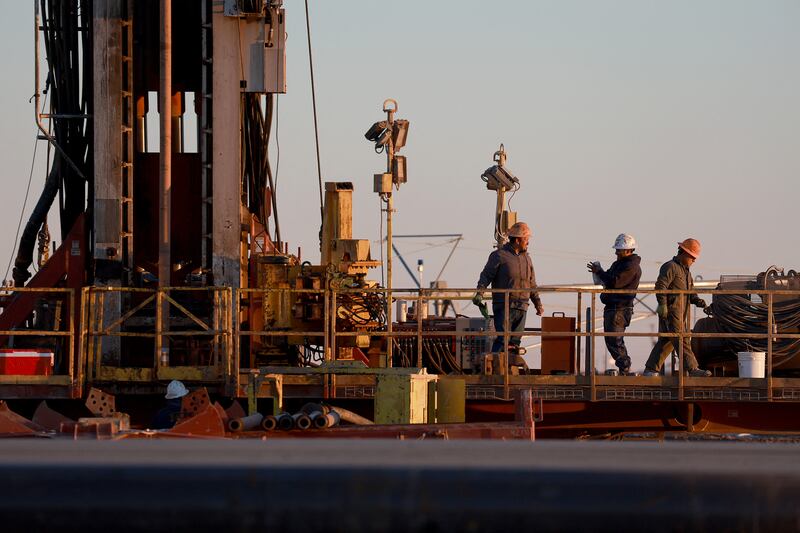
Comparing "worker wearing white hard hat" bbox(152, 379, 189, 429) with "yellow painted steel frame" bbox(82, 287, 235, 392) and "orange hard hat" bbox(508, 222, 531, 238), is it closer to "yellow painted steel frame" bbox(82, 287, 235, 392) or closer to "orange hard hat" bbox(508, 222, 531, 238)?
"yellow painted steel frame" bbox(82, 287, 235, 392)

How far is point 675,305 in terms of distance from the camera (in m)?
16.8

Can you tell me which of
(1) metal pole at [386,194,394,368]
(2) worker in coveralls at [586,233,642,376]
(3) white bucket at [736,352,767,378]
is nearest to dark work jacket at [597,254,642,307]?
(2) worker in coveralls at [586,233,642,376]

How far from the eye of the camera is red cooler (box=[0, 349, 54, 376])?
1688cm

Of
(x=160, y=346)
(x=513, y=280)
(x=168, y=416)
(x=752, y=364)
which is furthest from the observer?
(x=513, y=280)

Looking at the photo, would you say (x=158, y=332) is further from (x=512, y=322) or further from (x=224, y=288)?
(x=512, y=322)

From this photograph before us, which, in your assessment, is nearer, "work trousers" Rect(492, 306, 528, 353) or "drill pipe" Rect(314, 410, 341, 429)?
"drill pipe" Rect(314, 410, 341, 429)

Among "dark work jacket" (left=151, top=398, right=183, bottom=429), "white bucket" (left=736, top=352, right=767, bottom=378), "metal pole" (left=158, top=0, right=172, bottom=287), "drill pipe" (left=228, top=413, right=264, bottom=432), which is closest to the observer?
"drill pipe" (left=228, top=413, right=264, bottom=432)

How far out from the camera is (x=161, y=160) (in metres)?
17.8

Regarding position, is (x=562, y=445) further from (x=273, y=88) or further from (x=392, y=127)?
(x=392, y=127)

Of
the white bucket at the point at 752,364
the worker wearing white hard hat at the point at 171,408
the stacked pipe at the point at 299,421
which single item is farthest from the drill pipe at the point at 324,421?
the white bucket at the point at 752,364

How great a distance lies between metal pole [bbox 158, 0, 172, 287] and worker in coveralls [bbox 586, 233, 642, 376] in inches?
221

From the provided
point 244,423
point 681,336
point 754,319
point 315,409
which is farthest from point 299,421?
point 754,319

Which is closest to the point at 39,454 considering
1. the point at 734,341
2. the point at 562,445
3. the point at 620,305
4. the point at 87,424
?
the point at 562,445

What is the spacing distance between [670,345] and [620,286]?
38.5 inches
